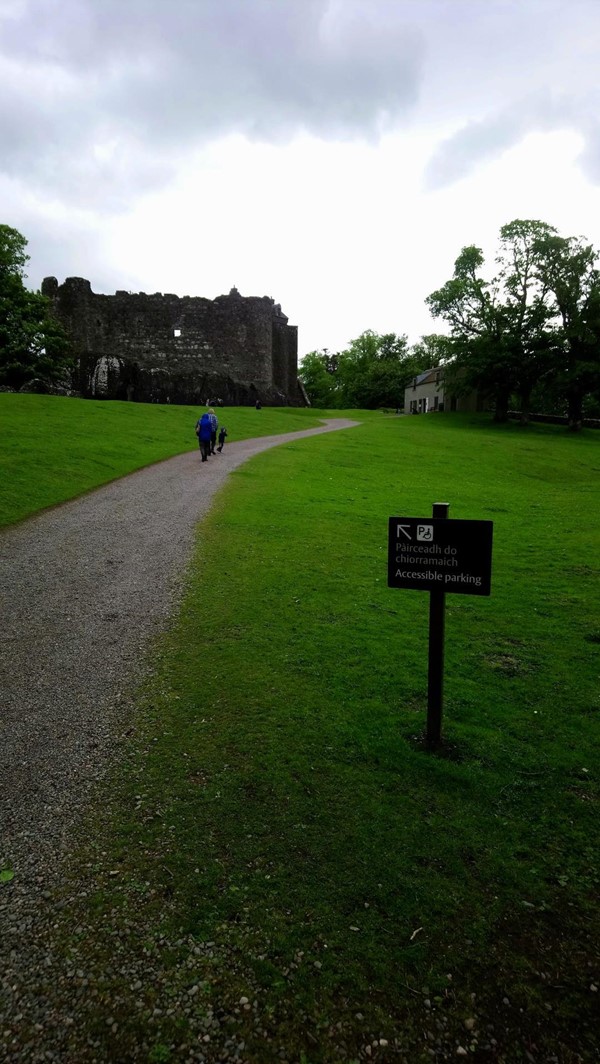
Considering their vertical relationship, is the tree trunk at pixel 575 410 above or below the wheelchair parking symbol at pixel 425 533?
above

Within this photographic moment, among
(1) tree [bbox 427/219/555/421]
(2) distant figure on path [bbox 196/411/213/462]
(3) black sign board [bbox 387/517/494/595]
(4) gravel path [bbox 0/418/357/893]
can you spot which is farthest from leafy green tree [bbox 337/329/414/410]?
(3) black sign board [bbox 387/517/494/595]

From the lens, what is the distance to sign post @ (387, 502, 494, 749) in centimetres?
441

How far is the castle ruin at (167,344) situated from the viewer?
45.2m

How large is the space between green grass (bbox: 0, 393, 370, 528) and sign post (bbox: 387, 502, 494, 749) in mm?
10369

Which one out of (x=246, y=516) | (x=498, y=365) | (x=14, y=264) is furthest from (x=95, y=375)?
(x=246, y=516)

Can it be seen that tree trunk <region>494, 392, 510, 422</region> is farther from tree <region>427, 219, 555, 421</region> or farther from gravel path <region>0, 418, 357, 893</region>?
gravel path <region>0, 418, 357, 893</region>

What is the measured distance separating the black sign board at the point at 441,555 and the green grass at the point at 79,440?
33.9 feet

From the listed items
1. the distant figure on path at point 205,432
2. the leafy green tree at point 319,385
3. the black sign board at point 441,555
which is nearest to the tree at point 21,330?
the distant figure on path at point 205,432

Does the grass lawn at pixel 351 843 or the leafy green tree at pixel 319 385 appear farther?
the leafy green tree at pixel 319 385

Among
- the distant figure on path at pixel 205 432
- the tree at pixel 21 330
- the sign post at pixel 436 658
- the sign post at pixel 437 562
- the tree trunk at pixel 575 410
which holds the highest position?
the tree at pixel 21 330

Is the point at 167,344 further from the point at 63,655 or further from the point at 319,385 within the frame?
the point at 319,385

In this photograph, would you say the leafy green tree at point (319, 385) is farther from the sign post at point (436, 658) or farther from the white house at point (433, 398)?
the sign post at point (436, 658)

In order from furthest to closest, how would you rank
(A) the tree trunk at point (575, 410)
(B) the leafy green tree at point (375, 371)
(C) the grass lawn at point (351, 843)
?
(B) the leafy green tree at point (375, 371) → (A) the tree trunk at point (575, 410) → (C) the grass lawn at point (351, 843)

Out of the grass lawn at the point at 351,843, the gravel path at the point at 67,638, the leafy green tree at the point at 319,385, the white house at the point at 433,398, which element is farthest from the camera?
the leafy green tree at the point at 319,385
